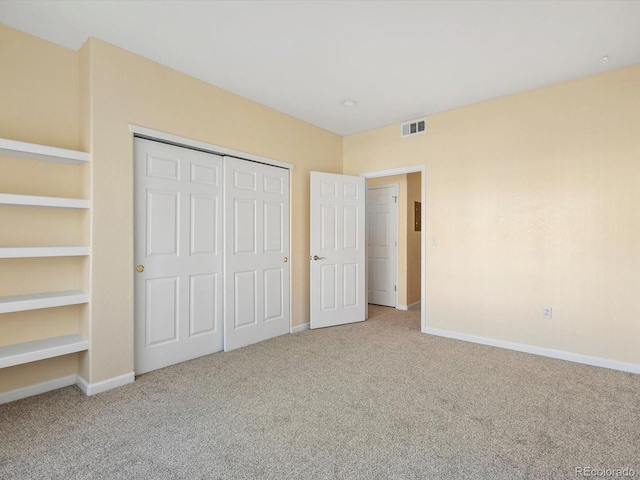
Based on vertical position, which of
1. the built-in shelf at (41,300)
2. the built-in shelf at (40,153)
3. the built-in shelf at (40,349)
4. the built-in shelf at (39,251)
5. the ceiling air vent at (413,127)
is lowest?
the built-in shelf at (40,349)

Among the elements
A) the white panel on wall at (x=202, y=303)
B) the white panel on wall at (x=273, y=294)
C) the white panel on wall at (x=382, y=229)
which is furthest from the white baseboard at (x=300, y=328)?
the white panel on wall at (x=382, y=229)

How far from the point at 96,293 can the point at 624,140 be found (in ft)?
15.2

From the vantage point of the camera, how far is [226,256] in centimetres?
340

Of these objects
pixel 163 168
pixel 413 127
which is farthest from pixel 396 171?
pixel 163 168

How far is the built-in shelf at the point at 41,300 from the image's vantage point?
2131mm

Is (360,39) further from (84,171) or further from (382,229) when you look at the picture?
(382,229)

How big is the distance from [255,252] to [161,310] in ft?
3.73

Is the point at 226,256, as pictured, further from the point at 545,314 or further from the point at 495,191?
the point at 545,314

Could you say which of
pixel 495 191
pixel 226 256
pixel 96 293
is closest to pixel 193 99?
pixel 226 256

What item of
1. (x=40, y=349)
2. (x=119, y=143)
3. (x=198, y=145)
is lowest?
(x=40, y=349)

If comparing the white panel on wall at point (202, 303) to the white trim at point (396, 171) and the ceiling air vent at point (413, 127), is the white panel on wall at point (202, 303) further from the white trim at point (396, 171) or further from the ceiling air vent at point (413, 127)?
the ceiling air vent at point (413, 127)

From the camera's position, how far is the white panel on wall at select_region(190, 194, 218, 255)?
Result: 3.15m

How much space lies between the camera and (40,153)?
226 cm

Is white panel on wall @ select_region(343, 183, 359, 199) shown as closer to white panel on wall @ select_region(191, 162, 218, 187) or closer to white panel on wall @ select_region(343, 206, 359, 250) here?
white panel on wall @ select_region(343, 206, 359, 250)
